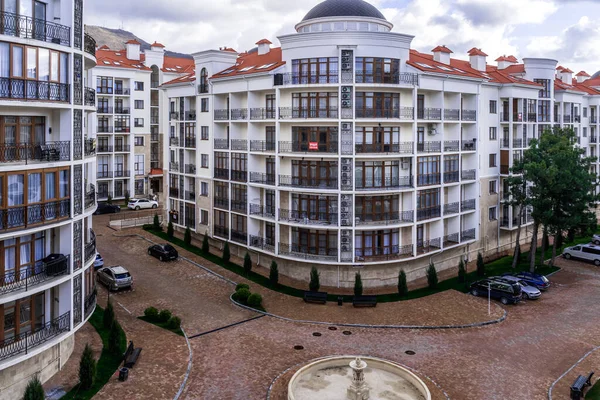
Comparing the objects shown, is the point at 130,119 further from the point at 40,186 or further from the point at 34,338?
the point at 34,338

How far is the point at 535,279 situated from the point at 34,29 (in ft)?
107

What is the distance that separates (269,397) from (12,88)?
14.8 meters

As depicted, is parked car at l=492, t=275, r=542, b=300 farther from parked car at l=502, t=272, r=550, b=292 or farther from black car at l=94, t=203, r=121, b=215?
black car at l=94, t=203, r=121, b=215

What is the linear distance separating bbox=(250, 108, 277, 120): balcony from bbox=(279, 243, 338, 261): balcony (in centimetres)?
910

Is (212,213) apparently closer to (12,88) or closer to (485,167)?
(485,167)

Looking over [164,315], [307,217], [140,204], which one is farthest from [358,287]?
[140,204]

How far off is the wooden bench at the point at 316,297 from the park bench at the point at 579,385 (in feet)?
46.6

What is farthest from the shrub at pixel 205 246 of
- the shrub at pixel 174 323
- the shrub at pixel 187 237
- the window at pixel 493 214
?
the window at pixel 493 214

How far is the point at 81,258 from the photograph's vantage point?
71.1ft

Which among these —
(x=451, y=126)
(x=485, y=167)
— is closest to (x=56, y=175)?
(x=451, y=126)

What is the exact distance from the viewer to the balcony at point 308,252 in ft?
114

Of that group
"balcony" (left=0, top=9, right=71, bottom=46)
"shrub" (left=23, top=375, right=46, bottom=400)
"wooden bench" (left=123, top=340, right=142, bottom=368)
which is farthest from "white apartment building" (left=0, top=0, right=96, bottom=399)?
"wooden bench" (left=123, top=340, right=142, bottom=368)

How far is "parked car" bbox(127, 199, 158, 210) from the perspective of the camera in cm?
5738

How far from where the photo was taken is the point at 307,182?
35.4 m
